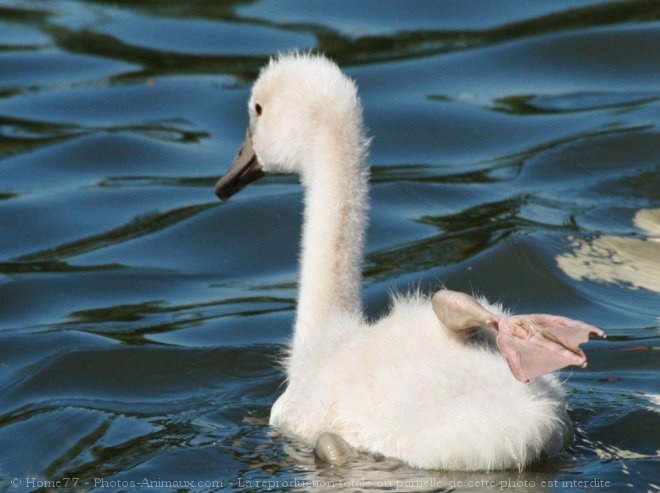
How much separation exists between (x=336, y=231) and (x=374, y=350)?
924 mm

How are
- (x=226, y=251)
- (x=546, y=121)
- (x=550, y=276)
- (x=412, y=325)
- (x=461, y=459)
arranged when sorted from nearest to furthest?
1. (x=461, y=459)
2. (x=412, y=325)
3. (x=550, y=276)
4. (x=226, y=251)
5. (x=546, y=121)

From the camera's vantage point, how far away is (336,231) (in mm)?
6297

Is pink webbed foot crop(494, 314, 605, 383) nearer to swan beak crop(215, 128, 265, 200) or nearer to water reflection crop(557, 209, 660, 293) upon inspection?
swan beak crop(215, 128, 265, 200)

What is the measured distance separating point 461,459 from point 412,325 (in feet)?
2.19

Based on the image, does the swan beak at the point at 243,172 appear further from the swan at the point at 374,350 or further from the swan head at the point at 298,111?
the swan at the point at 374,350

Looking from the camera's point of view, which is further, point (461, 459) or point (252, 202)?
point (252, 202)

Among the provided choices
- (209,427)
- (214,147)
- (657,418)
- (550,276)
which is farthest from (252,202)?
(657,418)

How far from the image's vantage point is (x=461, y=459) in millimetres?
5039

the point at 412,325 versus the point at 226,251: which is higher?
the point at 412,325

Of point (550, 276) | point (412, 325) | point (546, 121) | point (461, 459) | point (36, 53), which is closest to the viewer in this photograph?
point (461, 459)

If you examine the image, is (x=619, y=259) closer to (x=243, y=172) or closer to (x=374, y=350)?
(x=243, y=172)

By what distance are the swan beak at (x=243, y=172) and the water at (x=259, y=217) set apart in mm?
877

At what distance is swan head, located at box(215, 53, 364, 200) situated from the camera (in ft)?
20.8

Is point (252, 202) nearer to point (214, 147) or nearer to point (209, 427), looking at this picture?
point (214, 147)
